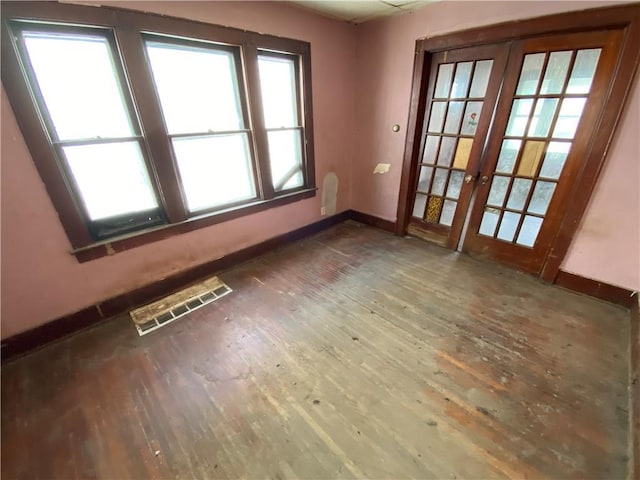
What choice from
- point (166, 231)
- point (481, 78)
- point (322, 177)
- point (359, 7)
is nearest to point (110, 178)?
point (166, 231)

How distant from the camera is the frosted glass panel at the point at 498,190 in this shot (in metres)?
2.56

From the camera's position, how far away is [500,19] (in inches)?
86.7

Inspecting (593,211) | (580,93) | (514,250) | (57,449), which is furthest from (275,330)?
(580,93)

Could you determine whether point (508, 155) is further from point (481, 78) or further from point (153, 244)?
point (153, 244)

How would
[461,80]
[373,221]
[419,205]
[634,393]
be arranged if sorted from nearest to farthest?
1. [634,393]
2. [461,80]
3. [419,205]
4. [373,221]

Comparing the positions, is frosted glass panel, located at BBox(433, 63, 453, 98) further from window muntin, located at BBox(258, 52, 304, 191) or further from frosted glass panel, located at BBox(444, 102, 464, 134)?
window muntin, located at BBox(258, 52, 304, 191)

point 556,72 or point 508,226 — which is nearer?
point 556,72

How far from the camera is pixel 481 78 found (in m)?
2.48

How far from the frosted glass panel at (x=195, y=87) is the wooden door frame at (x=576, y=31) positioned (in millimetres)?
1913

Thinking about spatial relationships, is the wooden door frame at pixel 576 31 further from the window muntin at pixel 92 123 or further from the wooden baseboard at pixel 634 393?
the window muntin at pixel 92 123

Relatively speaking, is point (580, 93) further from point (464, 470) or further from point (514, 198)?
point (464, 470)

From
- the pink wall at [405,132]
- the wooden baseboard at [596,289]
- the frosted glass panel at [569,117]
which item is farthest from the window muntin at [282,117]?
the wooden baseboard at [596,289]

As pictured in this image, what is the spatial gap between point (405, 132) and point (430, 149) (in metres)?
0.35

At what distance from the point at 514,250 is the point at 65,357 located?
3.85 m
